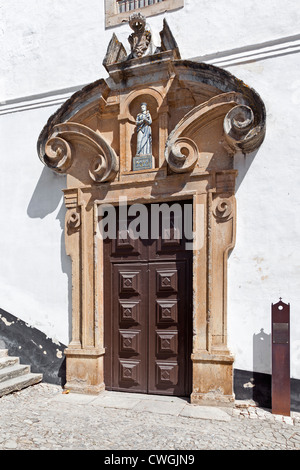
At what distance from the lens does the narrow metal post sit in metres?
4.02

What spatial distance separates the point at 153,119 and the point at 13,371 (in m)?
3.48

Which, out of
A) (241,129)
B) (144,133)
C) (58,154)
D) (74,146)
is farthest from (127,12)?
(241,129)

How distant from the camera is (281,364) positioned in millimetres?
4039

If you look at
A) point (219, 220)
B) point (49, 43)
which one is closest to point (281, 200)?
point (219, 220)

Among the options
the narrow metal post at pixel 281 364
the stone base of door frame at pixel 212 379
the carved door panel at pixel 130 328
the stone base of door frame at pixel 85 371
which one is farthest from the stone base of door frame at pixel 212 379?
the stone base of door frame at pixel 85 371

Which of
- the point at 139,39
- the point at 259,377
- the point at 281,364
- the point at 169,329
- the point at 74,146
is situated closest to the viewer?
the point at 281,364

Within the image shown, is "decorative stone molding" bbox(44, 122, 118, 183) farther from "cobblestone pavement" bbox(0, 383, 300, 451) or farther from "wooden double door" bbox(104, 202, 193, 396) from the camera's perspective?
"cobblestone pavement" bbox(0, 383, 300, 451)

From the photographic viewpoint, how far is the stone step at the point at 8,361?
16.8 feet

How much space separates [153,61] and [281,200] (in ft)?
7.01

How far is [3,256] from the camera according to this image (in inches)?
218

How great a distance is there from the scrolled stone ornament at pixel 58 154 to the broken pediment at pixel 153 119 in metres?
0.01

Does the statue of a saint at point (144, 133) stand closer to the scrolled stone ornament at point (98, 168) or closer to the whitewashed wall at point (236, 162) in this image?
the scrolled stone ornament at point (98, 168)

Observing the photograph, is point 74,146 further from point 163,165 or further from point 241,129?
point 241,129
